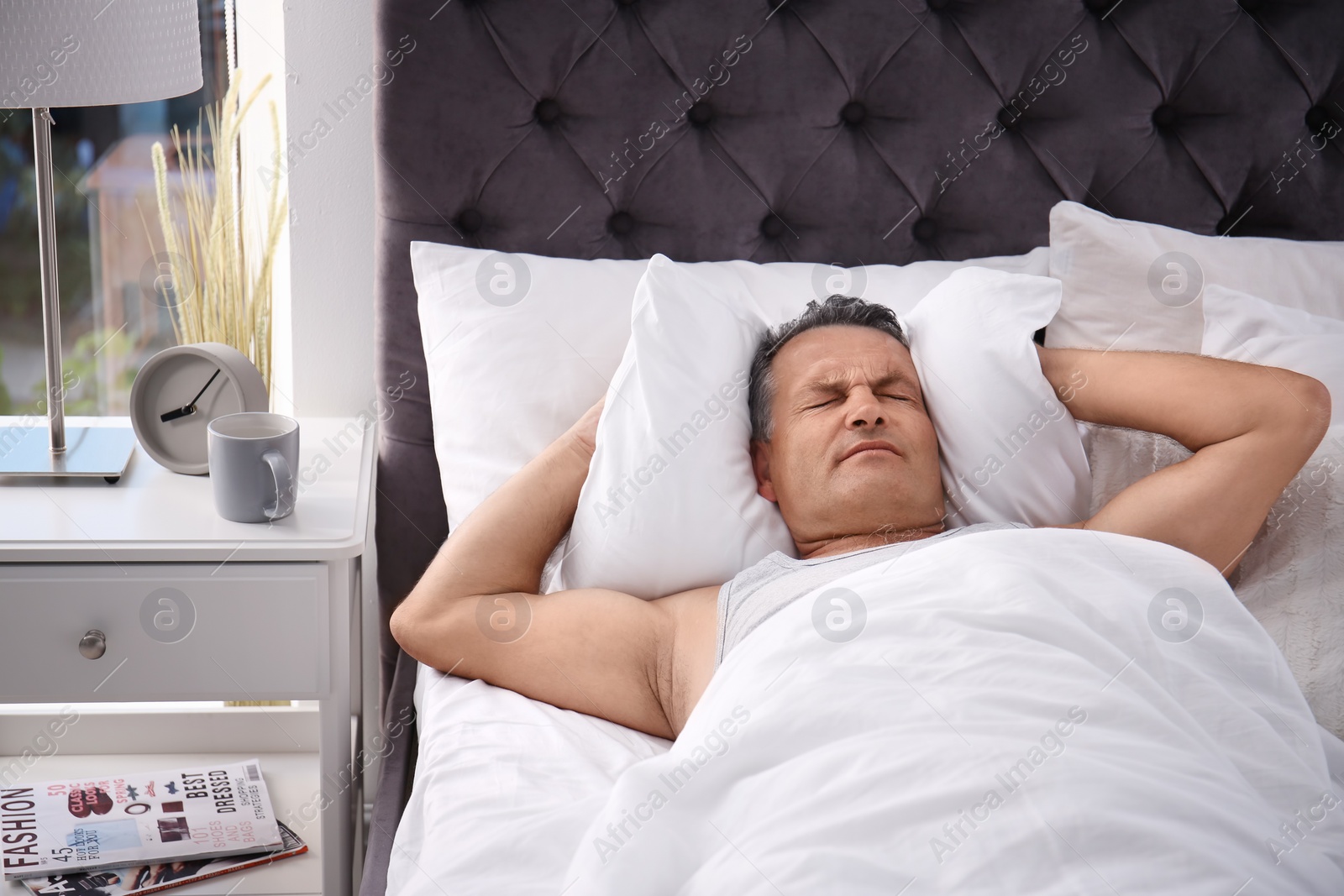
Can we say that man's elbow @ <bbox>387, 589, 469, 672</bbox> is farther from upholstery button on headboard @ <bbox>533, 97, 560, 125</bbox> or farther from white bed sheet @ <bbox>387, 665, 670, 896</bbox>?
upholstery button on headboard @ <bbox>533, 97, 560, 125</bbox>

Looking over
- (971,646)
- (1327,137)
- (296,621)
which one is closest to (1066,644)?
(971,646)

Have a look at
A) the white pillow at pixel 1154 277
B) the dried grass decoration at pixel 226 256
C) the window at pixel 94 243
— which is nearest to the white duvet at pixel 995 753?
the white pillow at pixel 1154 277

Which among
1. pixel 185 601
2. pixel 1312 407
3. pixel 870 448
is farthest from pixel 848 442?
pixel 185 601

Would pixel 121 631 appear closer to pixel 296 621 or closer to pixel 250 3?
pixel 296 621

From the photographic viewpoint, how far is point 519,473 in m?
1.36

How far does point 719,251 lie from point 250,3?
93cm

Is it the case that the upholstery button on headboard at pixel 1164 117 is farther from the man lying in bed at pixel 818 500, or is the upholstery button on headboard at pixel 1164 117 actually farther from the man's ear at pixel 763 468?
the man's ear at pixel 763 468

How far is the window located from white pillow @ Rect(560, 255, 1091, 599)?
3.61 feet

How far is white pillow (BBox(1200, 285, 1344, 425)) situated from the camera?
1.36 meters

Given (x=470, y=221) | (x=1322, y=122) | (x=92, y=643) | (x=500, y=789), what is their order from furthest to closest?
(x=1322, y=122)
(x=470, y=221)
(x=92, y=643)
(x=500, y=789)

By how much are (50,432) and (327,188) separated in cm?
55

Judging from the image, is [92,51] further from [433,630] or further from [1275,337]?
[1275,337]

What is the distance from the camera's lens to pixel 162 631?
1313mm

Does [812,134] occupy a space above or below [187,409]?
above
